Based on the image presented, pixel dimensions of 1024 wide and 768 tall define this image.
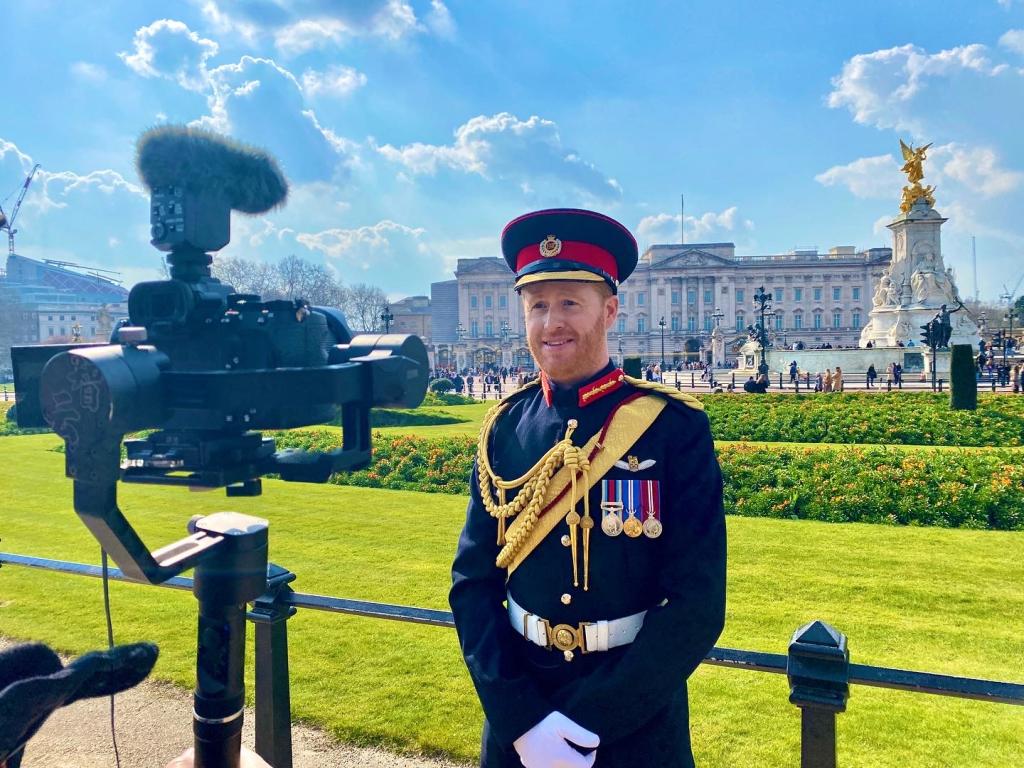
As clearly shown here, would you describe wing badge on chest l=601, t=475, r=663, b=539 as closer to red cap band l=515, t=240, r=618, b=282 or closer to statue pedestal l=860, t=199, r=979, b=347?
red cap band l=515, t=240, r=618, b=282

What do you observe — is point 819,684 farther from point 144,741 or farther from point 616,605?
point 144,741

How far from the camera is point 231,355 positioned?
203 centimetres

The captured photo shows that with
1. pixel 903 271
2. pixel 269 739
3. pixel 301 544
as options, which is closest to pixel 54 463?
pixel 301 544

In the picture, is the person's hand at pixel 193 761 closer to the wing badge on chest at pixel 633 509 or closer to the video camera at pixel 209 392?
the video camera at pixel 209 392

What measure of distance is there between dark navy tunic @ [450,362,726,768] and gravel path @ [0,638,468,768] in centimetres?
201

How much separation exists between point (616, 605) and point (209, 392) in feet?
4.09

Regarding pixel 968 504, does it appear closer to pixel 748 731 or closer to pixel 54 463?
pixel 748 731

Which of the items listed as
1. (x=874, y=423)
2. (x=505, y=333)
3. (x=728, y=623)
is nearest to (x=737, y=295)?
(x=505, y=333)

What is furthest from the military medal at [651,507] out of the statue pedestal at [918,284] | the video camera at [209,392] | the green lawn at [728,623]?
the statue pedestal at [918,284]

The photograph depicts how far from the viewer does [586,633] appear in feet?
6.76

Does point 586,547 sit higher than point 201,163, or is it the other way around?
point 201,163

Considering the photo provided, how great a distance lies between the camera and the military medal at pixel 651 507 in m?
2.03

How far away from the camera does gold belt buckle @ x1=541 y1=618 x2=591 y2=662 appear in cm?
207

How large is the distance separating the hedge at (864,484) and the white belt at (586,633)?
5232mm
